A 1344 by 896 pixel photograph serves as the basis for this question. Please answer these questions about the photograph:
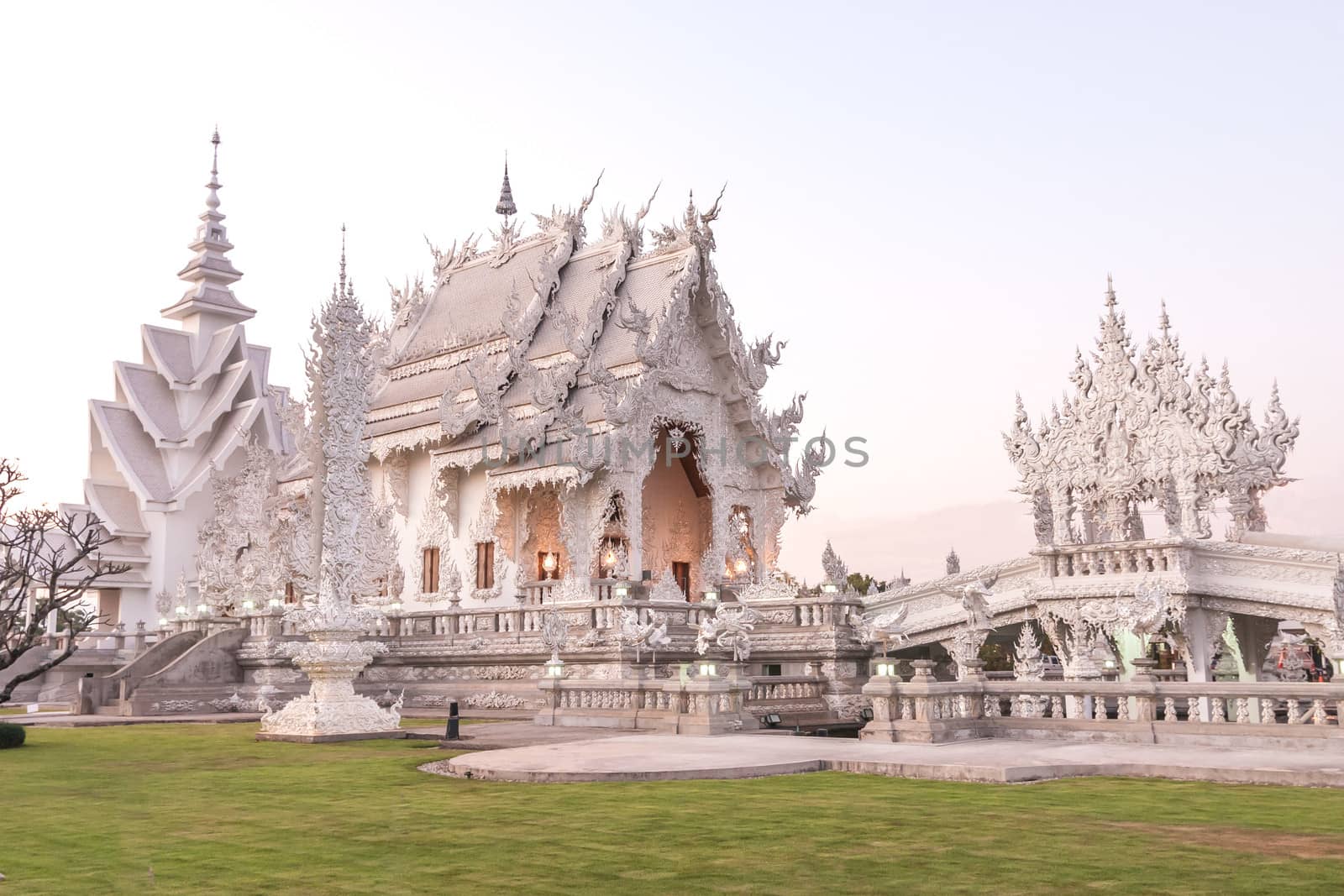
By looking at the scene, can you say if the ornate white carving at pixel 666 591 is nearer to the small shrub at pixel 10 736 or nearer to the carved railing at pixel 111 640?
the small shrub at pixel 10 736

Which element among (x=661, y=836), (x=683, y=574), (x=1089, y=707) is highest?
(x=683, y=574)

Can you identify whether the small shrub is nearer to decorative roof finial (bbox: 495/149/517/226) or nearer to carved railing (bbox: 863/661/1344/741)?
carved railing (bbox: 863/661/1344/741)

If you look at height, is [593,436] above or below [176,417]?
below

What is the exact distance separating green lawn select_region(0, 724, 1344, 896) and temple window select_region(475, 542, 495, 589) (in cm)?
1597

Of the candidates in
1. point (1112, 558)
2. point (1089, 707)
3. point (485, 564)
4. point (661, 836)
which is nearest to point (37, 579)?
point (485, 564)

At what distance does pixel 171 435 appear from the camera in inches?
1697

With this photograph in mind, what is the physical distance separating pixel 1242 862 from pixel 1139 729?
6.48 m

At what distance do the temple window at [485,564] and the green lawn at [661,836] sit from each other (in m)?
16.0

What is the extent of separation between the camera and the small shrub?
47.9ft

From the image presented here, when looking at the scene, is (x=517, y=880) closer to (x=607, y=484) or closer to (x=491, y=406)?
(x=607, y=484)

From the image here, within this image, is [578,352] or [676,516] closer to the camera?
[578,352]

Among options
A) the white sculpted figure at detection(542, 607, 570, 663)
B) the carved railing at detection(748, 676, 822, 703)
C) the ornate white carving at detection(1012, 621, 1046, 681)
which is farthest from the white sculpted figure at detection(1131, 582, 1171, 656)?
the white sculpted figure at detection(542, 607, 570, 663)

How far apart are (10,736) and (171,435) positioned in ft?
99.0

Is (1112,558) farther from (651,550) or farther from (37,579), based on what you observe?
(37,579)
